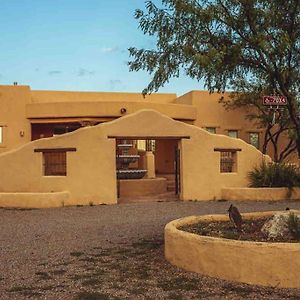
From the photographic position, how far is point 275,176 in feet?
55.5

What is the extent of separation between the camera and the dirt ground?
19.1 ft

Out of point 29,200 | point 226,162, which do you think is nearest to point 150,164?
point 226,162

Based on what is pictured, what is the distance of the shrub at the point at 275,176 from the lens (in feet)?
55.2

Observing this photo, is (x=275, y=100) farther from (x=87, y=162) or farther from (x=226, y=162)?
(x=226, y=162)

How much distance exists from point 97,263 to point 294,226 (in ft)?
9.73

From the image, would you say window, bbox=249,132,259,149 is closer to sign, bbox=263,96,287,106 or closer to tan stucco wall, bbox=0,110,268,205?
tan stucco wall, bbox=0,110,268,205

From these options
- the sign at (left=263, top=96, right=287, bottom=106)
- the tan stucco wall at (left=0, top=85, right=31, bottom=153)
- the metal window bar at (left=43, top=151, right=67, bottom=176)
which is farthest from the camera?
the tan stucco wall at (left=0, top=85, right=31, bottom=153)

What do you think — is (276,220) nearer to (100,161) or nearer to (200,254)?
(200,254)

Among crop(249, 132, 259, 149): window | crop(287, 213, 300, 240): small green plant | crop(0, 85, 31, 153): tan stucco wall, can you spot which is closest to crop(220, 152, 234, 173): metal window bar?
crop(249, 132, 259, 149): window

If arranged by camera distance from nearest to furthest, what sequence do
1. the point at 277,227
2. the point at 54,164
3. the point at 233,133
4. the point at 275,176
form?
the point at 277,227, the point at 275,176, the point at 54,164, the point at 233,133

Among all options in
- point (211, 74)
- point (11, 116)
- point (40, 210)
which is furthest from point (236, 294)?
point (11, 116)

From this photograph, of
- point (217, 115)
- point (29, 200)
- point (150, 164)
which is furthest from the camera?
point (217, 115)

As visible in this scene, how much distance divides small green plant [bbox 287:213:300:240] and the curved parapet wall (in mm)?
906

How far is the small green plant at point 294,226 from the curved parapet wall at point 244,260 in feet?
2.97
